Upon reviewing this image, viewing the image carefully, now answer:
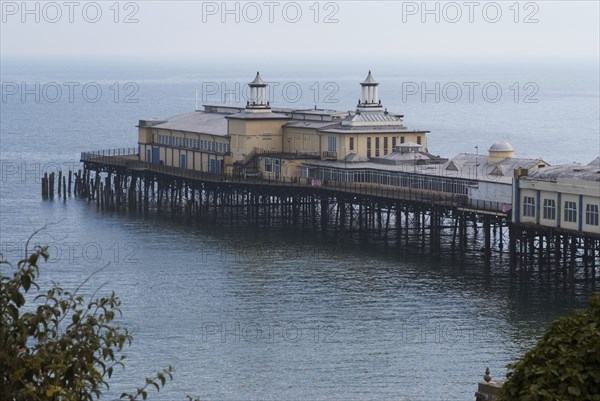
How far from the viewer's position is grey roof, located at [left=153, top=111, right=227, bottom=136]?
320 feet

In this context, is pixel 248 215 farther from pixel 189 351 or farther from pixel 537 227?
pixel 189 351

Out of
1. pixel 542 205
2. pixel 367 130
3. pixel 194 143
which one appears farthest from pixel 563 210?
pixel 194 143

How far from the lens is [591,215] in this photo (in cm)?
6225

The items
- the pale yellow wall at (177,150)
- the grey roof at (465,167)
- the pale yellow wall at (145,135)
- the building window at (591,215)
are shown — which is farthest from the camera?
the pale yellow wall at (145,135)

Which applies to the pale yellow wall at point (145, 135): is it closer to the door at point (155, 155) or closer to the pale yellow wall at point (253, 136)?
the door at point (155, 155)

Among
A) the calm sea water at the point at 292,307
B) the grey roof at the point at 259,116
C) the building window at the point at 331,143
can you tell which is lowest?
the calm sea water at the point at 292,307

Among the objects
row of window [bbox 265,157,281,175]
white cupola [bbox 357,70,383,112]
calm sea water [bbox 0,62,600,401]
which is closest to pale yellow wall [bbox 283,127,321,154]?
row of window [bbox 265,157,281,175]

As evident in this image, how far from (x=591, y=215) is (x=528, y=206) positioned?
433 cm

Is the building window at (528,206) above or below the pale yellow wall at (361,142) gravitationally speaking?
below

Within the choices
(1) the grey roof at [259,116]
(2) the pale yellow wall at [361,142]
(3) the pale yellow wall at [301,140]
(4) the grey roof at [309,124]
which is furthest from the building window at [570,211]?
(1) the grey roof at [259,116]

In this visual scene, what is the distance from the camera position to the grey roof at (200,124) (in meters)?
97.6

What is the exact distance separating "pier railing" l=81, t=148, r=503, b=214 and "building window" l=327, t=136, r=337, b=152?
3138 mm

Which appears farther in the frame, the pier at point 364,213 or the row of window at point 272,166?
the row of window at point 272,166

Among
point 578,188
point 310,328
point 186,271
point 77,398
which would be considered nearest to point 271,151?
point 186,271
